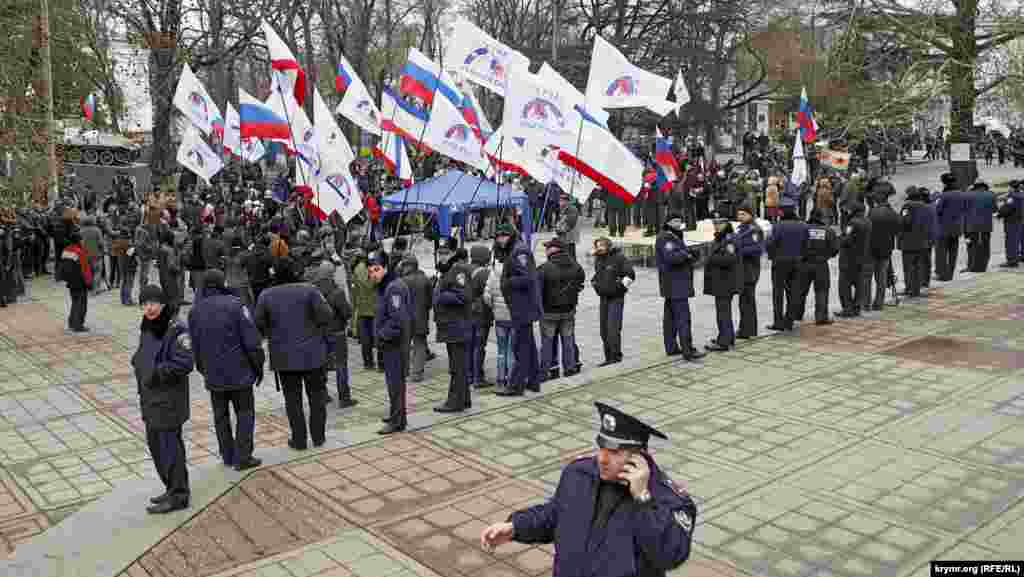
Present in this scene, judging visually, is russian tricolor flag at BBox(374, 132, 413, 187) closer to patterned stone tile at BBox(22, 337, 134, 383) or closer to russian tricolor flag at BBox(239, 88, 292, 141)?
russian tricolor flag at BBox(239, 88, 292, 141)

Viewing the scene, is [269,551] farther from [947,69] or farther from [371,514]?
[947,69]

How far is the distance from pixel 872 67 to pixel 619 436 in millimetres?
19694

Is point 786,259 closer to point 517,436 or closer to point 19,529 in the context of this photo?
point 517,436

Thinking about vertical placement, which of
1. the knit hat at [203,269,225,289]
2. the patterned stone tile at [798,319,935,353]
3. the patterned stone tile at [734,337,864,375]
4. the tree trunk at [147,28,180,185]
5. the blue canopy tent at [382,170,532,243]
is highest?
the tree trunk at [147,28,180,185]

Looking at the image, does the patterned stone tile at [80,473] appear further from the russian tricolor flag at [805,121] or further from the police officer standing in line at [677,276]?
the russian tricolor flag at [805,121]

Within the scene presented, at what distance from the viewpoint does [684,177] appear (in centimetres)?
2380

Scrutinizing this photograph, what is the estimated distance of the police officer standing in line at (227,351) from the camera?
742 cm

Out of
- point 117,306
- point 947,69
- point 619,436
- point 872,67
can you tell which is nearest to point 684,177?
point 872,67

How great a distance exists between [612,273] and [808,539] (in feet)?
17.0

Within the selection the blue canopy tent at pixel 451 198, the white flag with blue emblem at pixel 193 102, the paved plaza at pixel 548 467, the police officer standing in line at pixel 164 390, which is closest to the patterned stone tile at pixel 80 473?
the paved plaza at pixel 548 467

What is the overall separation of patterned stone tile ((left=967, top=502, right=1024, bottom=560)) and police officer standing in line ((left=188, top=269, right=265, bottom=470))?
5.33m

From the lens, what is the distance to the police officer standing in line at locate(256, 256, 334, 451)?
311 inches

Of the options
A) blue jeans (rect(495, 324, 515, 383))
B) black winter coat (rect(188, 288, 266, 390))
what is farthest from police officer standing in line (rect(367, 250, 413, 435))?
blue jeans (rect(495, 324, 515, 383))

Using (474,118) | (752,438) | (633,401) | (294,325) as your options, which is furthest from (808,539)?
(474,118)
